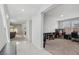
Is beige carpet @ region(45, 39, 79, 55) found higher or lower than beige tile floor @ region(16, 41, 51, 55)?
higher

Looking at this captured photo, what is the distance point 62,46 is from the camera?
4266mm

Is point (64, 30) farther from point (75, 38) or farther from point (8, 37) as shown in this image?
point (8, 37)

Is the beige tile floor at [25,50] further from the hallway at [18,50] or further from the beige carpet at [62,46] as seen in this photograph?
the beige carpet at [62,46]

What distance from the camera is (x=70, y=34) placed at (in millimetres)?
3645

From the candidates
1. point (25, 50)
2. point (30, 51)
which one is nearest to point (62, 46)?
point (30, 51)

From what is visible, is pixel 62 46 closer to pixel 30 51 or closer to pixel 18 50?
pixel 30 51

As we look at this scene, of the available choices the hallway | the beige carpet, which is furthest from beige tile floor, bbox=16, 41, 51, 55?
the beige carpet

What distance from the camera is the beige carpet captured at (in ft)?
12.2

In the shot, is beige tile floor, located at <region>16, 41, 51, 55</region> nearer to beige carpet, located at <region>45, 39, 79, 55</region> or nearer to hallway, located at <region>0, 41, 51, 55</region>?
hallway, located at <region>0, 41, 51, 55</region>

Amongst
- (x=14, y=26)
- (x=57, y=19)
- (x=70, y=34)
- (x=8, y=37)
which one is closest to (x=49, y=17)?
(x=57, y=19)

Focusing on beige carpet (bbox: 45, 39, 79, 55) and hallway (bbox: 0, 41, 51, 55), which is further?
beige carpet (bbox: 45, 39, 79, 55)
